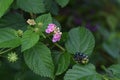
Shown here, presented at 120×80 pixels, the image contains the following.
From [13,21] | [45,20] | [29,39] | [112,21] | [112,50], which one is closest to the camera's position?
[29,39]

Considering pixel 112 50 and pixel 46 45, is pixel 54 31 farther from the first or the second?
pixel 112 50

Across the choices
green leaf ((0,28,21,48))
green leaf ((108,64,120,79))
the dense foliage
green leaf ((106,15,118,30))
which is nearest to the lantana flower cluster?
the dense foliage

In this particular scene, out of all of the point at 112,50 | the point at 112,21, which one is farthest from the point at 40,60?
the point at 112,21

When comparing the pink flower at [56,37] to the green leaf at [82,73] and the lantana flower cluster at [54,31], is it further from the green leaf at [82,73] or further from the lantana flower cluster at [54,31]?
the green leaf at [82,73]

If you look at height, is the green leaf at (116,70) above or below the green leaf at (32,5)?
below

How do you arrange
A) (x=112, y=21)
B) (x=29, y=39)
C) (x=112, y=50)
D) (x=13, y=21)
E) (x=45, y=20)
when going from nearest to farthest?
1. (x=29, y=39)
2. (x=45, y=20)
3. (x=13, y=21)
4. (x=112, y=50)
5. (x=112, y=21)

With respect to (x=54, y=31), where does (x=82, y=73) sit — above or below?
below

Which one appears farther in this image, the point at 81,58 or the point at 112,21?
the point at 112,21

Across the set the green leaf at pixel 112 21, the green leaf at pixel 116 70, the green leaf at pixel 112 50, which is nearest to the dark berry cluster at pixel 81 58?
the green leaf at pixel 116 70

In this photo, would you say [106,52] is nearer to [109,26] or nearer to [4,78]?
[109,26]
